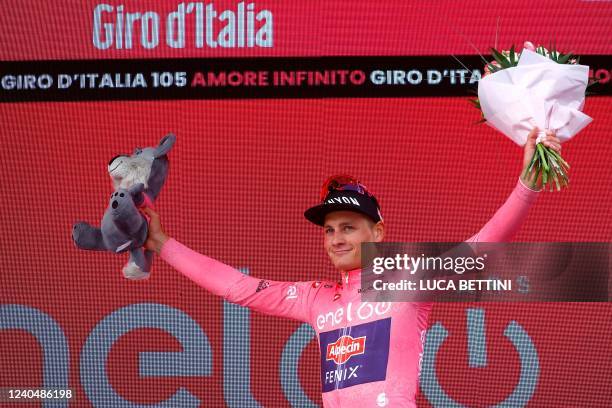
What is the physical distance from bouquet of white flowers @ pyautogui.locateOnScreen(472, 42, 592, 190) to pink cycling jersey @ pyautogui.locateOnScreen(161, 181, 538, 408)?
209mm

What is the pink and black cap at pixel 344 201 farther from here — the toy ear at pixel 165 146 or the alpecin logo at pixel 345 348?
the toy ear at pixel 165 146

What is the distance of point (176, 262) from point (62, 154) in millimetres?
1696

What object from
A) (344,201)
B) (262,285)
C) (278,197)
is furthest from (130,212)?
(278,197)

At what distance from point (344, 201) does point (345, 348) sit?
1.32 feet

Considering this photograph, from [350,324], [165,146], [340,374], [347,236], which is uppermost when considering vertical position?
[165,146]

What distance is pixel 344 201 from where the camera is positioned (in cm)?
280

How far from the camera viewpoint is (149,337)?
168 inches

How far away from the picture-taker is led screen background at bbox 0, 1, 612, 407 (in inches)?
165

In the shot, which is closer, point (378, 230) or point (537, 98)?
point (537, 98)

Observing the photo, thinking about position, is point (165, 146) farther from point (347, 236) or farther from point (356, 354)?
point (356, 354)

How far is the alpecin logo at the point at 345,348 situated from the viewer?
107 inches

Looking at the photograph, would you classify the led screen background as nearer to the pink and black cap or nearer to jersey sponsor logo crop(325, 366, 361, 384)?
the pink and black cap

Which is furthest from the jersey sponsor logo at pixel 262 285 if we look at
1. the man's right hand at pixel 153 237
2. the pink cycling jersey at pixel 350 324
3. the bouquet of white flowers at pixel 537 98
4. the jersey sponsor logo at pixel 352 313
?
the bouquet of white flowers at pixel 537 98

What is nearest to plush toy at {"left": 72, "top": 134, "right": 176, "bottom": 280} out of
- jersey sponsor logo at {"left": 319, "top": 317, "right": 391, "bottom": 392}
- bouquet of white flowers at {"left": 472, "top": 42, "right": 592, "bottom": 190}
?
jersey sponsor logo at {"left": 319, "top": 317, "right": 391, "bottom": 392}
